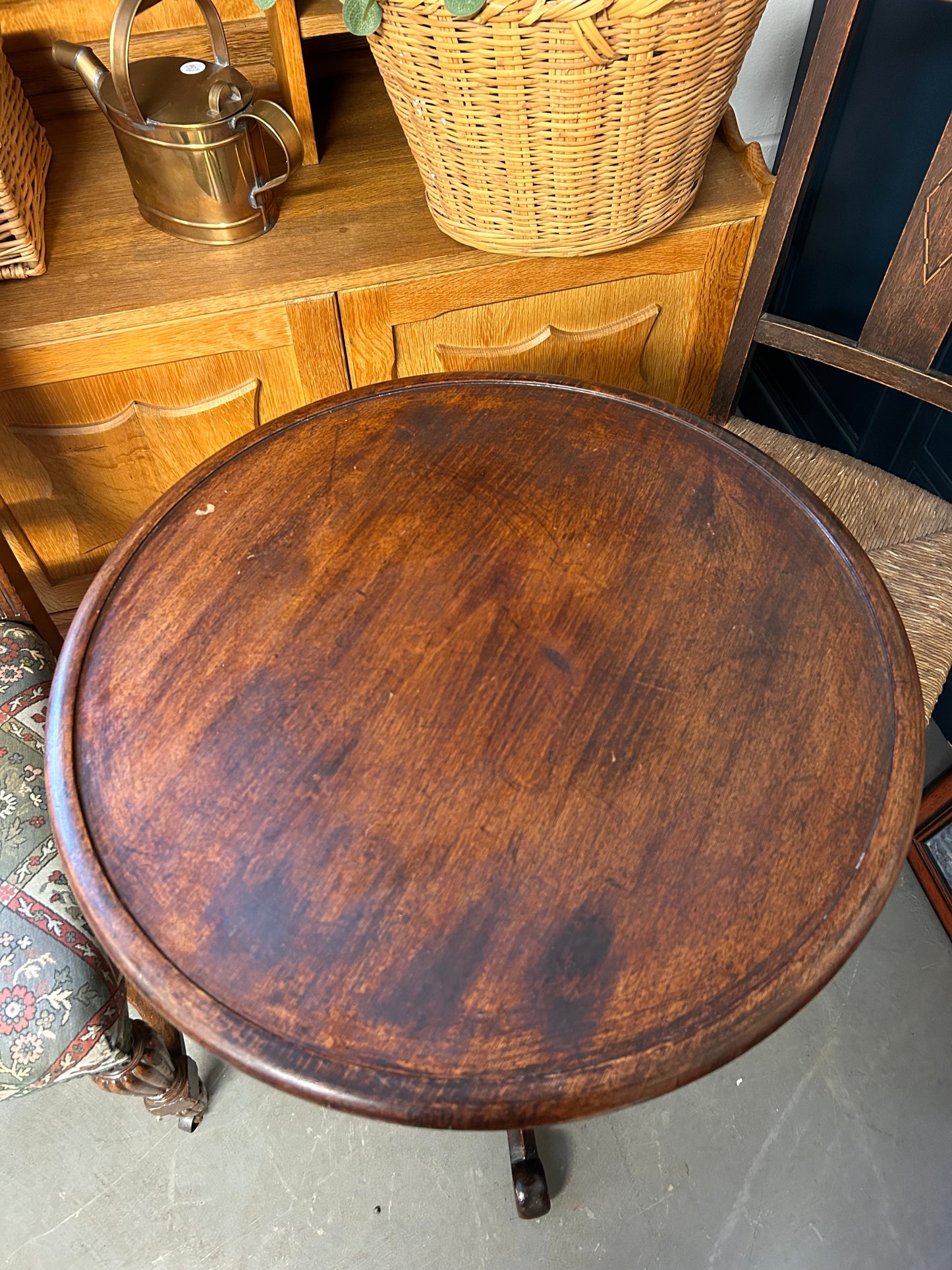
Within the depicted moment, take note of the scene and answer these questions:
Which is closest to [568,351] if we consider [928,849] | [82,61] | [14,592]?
[82,61]

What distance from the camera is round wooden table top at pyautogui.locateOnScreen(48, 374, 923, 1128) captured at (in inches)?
24.9

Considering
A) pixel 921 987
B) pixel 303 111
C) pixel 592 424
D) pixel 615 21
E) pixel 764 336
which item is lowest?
pixel 921 987

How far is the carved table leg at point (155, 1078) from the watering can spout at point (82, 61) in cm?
105

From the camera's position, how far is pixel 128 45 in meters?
0.98

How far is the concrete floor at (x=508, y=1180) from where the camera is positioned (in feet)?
3.80

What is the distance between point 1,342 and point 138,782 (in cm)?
63

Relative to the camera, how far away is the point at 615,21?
84 cm

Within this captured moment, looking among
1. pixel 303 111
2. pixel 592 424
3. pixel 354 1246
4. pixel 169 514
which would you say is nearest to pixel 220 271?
pixel 303 111

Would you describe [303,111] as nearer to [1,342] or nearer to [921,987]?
[1,342]

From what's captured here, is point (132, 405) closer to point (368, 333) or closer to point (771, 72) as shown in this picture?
point (368, 333)

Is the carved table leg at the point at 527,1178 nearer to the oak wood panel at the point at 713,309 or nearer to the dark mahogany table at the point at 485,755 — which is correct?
the dark mahogany table at the point at 485,755

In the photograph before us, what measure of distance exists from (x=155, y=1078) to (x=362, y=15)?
3.66 ft

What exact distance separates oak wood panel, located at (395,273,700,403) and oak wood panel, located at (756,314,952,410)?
13 cm

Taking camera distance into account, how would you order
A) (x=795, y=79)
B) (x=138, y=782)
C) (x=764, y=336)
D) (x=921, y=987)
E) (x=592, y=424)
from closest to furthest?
(x=138, y=782) < (x=592, y=424) < (x=764, y=336) < (x=921, y=987) < (x=795, y=79)
